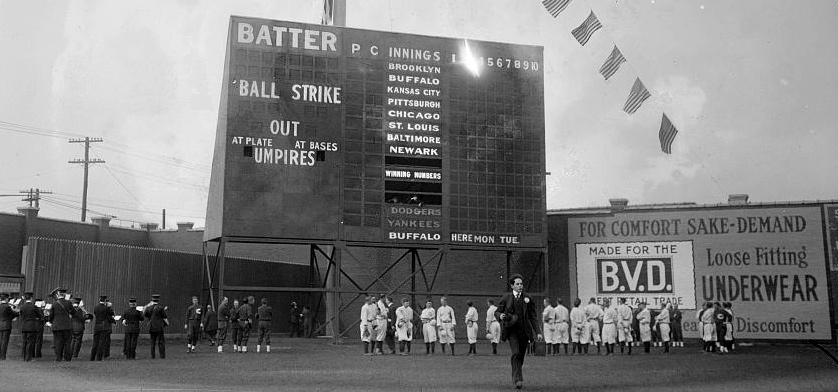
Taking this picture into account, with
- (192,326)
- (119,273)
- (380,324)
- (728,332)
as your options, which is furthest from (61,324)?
(728,332)

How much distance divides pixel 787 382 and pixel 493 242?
15288 mm

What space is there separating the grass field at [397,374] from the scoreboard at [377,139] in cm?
643

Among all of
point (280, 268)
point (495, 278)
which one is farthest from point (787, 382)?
point (280, 268)

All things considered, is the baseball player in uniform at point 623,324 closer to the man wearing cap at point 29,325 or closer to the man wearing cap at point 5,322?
the man wearing cap at point 29,325

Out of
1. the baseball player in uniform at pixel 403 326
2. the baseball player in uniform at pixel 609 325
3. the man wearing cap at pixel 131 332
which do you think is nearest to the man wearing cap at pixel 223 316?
the man wearing cap at pixel 131 332

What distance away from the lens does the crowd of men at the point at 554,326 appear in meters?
25.4

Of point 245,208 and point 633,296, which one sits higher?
point 245,208

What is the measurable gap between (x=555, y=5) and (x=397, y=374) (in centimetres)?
1109

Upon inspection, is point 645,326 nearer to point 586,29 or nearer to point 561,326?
point 561,326

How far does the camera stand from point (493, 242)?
2944cm

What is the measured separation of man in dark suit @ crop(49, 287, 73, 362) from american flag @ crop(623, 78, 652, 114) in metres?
16.5

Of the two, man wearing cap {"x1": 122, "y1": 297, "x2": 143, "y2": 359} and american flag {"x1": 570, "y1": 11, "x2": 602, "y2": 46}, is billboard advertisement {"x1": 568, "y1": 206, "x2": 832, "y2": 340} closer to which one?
american flag {"x1": 570, "y1": 11, "x2": 602, "y2": 46}

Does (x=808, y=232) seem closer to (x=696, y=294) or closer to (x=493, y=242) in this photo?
(x=696, y=294)

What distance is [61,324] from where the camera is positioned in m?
21.0
